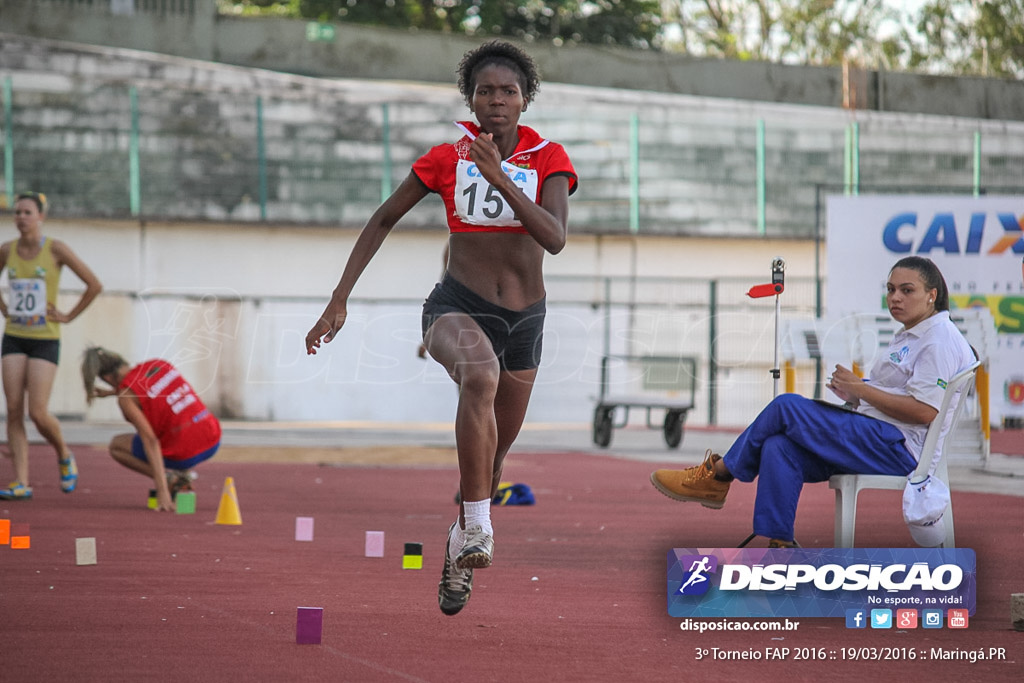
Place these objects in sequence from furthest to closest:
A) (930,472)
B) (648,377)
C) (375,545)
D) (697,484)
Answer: (648,377) → (375,545) → (697,484) → (930,472)

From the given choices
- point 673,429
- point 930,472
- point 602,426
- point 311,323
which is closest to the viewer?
point 930,472

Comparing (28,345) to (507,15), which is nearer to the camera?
(28,345)

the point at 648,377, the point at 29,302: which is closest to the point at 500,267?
the point at 29,302

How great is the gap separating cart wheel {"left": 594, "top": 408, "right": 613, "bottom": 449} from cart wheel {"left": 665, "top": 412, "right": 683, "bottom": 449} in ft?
2.56

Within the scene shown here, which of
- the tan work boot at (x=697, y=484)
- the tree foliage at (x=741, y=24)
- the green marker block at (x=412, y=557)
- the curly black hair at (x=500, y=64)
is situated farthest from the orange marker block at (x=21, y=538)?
the tree foliage at (x=741, y=24)

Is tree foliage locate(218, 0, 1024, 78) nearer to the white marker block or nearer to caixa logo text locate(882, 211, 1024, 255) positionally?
caixa logo text locate(882, 211, 1024, 255)

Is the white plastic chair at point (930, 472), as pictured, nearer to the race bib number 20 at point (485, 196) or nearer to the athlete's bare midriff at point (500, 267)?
the athlete's bare midriff at point (500, 267)

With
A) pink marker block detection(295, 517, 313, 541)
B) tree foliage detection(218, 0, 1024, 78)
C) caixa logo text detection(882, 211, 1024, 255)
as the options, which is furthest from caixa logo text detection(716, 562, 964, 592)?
tree foliage detection(218, 0, 1024, 78)

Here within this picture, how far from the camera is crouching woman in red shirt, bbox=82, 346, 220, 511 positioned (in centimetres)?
1002

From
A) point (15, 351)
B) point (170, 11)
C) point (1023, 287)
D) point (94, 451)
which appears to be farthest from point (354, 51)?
point (15, 351)

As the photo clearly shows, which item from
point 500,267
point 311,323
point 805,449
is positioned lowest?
point 805,449

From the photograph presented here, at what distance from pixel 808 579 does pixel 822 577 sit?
51 mm

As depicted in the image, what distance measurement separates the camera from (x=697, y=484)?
21.9 feet

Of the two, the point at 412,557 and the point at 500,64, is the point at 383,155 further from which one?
the point at 500,64
